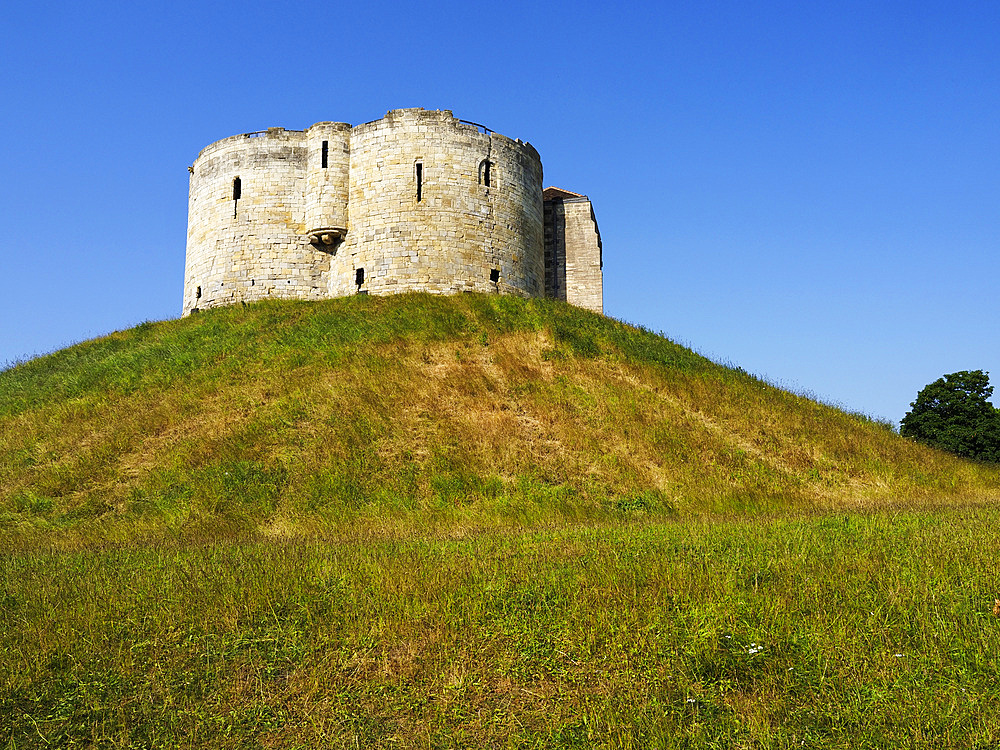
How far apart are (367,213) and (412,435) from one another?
12437 mm

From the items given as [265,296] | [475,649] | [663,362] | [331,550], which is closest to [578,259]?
[663,362]

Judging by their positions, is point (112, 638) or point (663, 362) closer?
point (112, 638)

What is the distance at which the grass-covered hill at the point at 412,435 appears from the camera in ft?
47.8

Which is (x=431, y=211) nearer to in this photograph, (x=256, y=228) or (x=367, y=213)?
(x=367, y=213)

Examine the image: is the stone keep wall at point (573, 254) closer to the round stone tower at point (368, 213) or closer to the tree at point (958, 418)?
the round stone tower at point (368, 213)

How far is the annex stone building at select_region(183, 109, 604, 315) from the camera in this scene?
2644cm

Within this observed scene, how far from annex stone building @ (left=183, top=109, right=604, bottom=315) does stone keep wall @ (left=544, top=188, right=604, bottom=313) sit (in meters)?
2.52

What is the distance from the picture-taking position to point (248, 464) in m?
15.8

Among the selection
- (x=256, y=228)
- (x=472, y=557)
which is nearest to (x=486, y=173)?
(x=256, y=228)

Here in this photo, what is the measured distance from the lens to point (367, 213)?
1065 inches

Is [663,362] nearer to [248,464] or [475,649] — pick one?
→ [248,464]

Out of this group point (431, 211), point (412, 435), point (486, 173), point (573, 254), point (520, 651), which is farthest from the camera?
point (573, 254)

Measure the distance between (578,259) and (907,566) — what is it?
25.0 metres

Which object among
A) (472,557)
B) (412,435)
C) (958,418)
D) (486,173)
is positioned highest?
(486,173)
